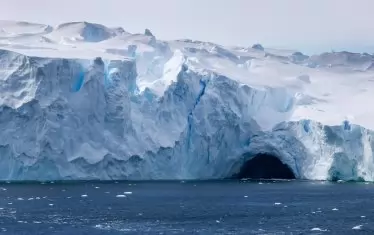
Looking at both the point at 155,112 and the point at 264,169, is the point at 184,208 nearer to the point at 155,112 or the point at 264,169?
the point at 155,112

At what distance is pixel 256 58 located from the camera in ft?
168

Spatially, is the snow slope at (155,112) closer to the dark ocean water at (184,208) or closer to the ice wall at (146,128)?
the ice wall at (146,128)

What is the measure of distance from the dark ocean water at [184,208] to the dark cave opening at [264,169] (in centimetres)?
407

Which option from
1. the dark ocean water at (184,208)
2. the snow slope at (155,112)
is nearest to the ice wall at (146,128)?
the snow slope at (155,112)

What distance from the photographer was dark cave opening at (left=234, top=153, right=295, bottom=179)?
4390 cm

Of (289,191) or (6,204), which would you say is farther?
(289,191)

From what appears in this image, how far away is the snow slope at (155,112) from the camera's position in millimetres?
36781

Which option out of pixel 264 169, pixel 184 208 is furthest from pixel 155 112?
pixel 184 208

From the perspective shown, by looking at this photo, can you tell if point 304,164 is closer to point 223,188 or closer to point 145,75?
point 223,188

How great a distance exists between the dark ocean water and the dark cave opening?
4.07 m

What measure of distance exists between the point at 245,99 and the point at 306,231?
69.1 feet

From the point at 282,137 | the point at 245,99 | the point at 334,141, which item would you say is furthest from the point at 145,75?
the point at 334,141

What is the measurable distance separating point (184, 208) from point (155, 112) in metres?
12.6

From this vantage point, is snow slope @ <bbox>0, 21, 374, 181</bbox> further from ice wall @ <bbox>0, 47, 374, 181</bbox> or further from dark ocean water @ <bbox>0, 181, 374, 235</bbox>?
dark ocean water @ <bbox>0, 181, 374, 235</bbox>
